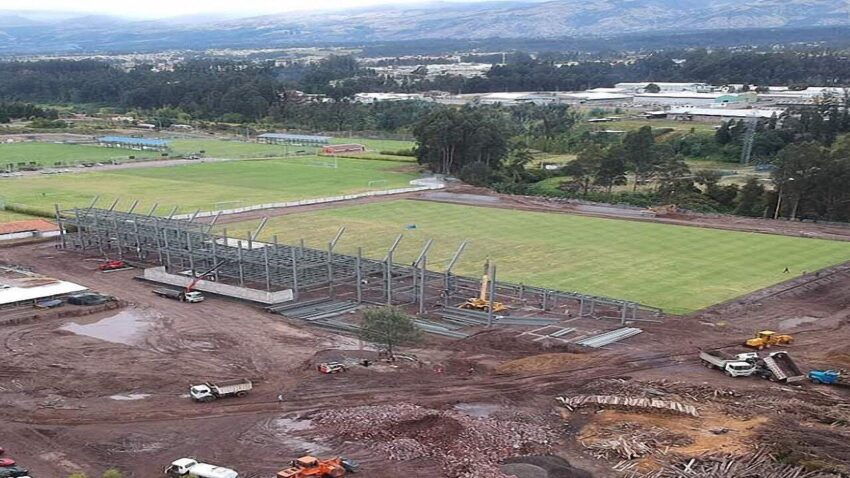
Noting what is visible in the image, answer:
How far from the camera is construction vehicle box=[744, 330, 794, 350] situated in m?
29.3

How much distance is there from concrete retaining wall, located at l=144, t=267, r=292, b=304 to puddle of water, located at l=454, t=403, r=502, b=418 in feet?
44.9

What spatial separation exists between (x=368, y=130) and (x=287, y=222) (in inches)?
2711

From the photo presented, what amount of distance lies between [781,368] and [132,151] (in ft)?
279

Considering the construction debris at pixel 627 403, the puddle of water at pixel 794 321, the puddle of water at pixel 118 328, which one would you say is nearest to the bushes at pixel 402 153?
the puddle of water at pixel 118 328

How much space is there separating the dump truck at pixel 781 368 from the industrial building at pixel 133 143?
82292mm

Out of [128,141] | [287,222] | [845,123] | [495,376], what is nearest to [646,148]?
[845,123]

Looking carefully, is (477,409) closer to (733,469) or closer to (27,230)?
(733,469)

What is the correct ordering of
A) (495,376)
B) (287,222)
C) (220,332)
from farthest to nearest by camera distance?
(287,222) < (220,332) < (495,376)

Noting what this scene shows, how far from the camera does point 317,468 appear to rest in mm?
19156

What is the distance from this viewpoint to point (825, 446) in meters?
20.9

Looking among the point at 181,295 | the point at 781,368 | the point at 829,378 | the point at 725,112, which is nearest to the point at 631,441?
the point at 781,368

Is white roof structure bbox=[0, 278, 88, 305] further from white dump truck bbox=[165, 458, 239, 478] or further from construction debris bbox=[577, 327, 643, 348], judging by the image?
construction debris bbox=[577, 327, 643, 348]

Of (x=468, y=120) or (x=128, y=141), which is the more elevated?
(x=468, y=120)

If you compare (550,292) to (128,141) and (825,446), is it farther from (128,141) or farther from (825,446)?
(128,141)
